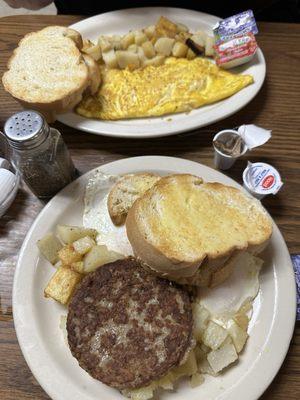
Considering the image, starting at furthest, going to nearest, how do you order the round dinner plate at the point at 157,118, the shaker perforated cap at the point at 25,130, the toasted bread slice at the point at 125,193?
1. the round dinner plate at the point at 157,118
2. the toasted bread slice at the point at 125,193
3. the shaker perforated cap at the point at 25,130

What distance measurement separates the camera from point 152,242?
4.33ft

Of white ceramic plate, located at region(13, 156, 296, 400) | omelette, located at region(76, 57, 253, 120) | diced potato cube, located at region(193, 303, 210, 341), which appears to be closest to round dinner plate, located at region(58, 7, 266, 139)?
omelette, located at region(76, 57, 253, 120)

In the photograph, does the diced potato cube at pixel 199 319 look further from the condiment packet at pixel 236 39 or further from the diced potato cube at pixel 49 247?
the condiment packet at pixel 236 39

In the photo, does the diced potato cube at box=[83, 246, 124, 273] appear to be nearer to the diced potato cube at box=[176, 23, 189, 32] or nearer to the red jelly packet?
the red jelly packet

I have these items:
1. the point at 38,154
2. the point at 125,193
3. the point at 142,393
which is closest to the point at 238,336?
the point at 142,393

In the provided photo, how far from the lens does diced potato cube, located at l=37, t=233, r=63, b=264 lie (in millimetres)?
1462

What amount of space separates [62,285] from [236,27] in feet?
4.88

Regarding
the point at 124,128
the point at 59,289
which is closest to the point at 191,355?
the point at 59,289

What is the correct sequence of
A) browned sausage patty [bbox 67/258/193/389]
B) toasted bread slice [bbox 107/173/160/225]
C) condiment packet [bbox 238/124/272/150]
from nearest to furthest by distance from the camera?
browned sausage patty [bbox 67/258/193/389] < toasted bread slice [bbox 107/173/160/225] < condiment packet [bbox 238/124/272/150]

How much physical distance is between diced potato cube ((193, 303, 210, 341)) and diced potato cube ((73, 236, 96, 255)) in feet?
1.47

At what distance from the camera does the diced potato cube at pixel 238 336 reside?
4.29 ft

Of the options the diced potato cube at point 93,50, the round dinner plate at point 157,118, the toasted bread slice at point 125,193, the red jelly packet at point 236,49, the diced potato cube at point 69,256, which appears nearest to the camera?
the diced potato cube at point 69,256

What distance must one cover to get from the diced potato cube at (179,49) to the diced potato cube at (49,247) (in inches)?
47.8

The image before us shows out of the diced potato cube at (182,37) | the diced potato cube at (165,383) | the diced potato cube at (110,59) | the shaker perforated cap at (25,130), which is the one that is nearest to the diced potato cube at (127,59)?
the diced potato cube at (110,59)
